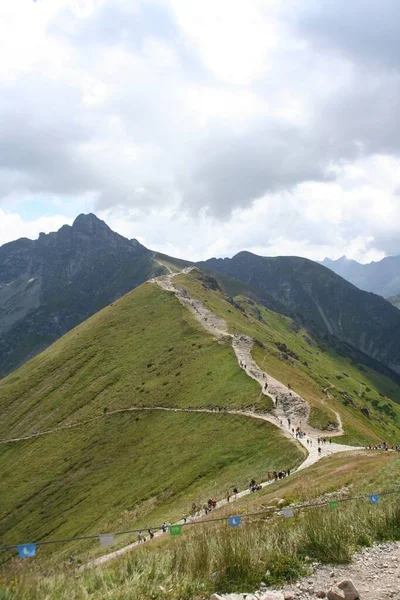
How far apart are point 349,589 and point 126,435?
276 feet

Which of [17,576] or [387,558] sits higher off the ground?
[17,576]

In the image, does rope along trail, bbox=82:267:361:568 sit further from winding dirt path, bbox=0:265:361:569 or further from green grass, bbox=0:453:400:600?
green grass, bbox=0:453:400:600

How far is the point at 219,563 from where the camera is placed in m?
12.1

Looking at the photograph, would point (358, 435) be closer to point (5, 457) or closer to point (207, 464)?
point (207, 464)

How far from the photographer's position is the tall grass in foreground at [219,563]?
10742 millimetres

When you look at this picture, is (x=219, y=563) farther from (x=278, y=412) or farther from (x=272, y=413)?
(x=278, y=412)

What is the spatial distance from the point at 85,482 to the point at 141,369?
4128 cm

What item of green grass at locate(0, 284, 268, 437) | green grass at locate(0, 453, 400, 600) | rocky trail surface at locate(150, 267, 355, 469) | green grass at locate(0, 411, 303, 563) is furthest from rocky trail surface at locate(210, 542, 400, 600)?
green grass at locate(0, 284, 268, 437)

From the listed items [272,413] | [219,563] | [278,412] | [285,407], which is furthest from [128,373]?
[219,563]

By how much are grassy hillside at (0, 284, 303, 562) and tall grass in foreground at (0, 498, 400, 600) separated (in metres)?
23.2

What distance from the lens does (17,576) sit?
35.5 ft

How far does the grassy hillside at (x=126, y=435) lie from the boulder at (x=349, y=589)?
87.3ft

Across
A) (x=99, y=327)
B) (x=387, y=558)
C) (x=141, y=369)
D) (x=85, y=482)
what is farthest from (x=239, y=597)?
(x=99, y=327)

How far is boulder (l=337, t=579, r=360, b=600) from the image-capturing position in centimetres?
1055
